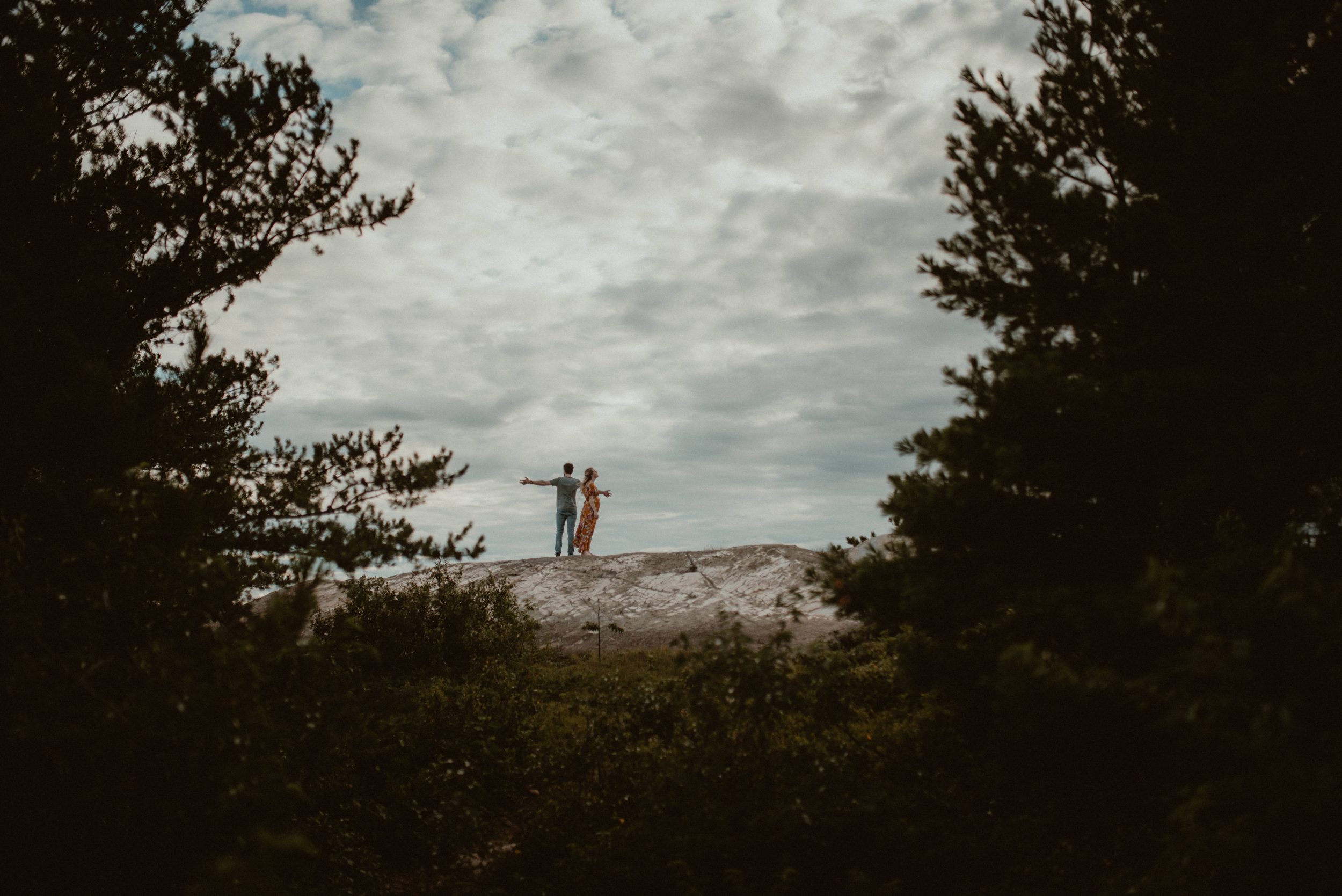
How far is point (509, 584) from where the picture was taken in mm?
14547

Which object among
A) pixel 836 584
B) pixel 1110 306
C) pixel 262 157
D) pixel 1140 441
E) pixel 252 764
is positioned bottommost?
pixel 252 764

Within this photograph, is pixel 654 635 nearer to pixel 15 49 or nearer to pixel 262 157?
pixel 262 157

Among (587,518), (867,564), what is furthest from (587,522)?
(867,564)

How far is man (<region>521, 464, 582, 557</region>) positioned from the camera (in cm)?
1820

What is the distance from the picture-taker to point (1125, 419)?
18.4 ft

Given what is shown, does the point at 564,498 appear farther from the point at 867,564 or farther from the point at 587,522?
the point at 867,564

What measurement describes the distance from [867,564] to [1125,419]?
7.09 feet

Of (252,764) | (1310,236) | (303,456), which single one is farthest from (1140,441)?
(303,456)

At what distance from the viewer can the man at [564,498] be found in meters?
18.2

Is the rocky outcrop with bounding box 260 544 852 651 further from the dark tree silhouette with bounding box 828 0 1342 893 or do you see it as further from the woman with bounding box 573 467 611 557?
the dark tree silhouette with bounding box 828 0 1342 893

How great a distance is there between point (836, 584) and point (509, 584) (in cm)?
893

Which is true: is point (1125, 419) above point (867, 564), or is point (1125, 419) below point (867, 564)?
above

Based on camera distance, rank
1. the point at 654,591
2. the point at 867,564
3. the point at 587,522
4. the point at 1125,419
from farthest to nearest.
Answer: the point at 587,522, the point at 654,591, the point at 867,564, the point at 1125,419

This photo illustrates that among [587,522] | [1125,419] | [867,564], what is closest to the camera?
[1125,419]
